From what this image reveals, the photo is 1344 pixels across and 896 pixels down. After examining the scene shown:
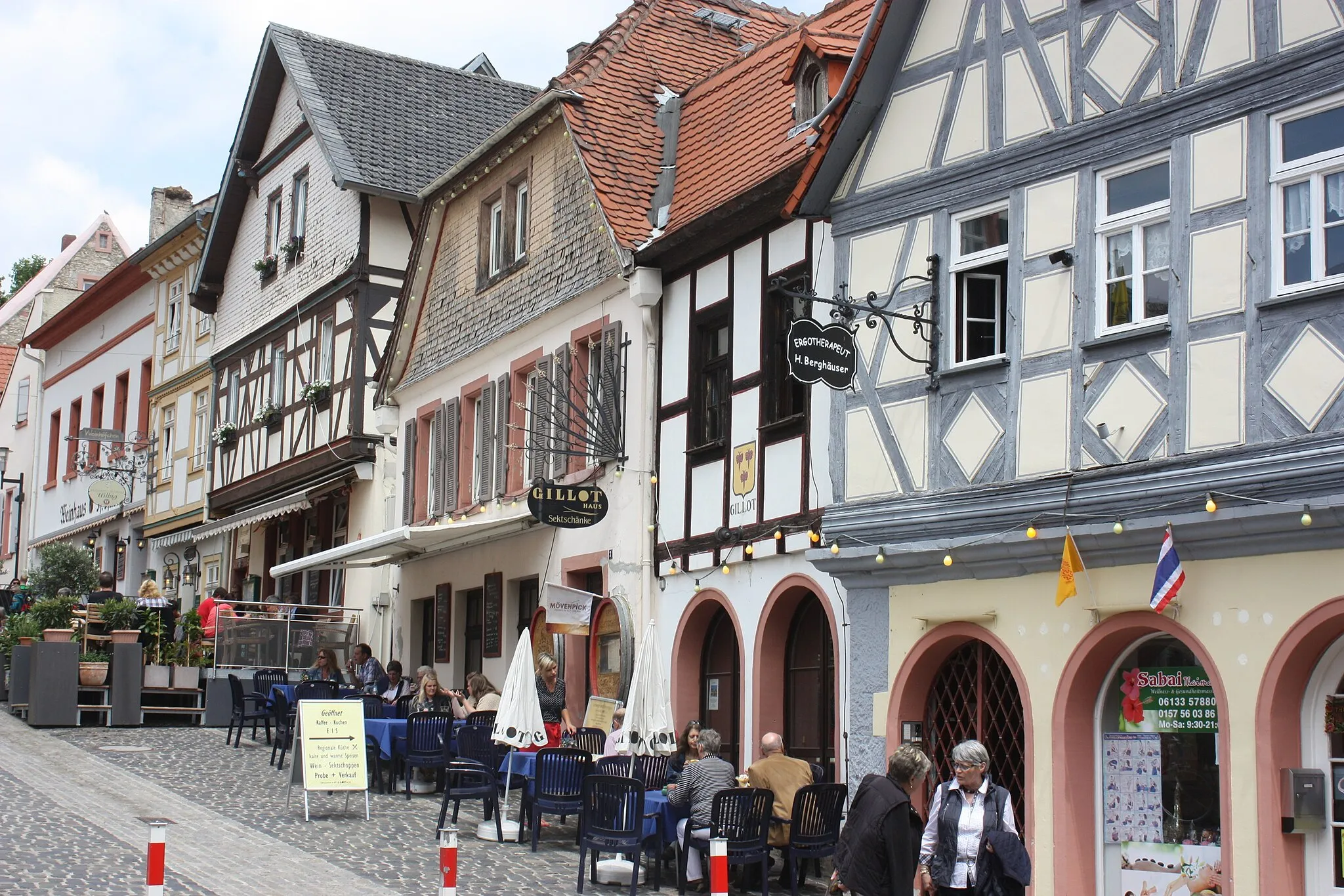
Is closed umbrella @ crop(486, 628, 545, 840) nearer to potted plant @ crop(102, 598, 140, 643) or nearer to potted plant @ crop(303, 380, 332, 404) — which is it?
potted plant @ crop(102, 598, 140, 643)

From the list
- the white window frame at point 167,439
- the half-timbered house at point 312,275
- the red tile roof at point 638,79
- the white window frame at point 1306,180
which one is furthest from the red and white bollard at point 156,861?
the white window frame at point 167,439

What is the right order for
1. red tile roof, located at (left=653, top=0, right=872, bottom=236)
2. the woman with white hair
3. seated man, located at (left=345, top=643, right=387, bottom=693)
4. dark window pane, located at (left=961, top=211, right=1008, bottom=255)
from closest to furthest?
1. the woman with white hair
2. dark window pane, located at (left=961, top=211, right=1008, bottom=255)
3. red tile roof, located at (left=653, top=0, right=872, bottom=236)
4. seated man, located at (left=345, top=643, right=387, bottom=693)

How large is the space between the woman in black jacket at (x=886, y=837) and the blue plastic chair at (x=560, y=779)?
16.4 feet

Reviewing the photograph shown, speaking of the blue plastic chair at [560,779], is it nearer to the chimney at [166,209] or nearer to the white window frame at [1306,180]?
the white window frame at [1306,180]

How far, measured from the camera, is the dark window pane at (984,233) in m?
14.0

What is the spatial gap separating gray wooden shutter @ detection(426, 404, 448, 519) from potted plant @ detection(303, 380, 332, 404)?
129 inches

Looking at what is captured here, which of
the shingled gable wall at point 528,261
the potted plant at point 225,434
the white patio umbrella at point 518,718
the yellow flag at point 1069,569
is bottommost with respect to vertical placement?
the white patio umbrella at point 518,718

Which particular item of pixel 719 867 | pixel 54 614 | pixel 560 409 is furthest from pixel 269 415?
pixel 719 867

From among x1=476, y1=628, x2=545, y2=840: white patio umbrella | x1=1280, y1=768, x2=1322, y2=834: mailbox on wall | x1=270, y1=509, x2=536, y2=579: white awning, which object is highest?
x1=270, y1=509, x2=536, y2=579: white awning

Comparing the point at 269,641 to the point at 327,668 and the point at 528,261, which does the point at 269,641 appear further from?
the point at 528,261

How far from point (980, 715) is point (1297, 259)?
4586 millimetres

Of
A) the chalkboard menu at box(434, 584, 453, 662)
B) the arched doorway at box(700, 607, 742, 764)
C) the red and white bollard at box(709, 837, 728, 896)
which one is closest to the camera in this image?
the red and white bollard at box(709, 837, 728, 896)

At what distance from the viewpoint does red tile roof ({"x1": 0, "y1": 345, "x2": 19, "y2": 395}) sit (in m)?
57.0

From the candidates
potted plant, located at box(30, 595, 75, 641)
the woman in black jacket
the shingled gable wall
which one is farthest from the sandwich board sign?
potted plant, located at box(30, 595, 75, 641)
